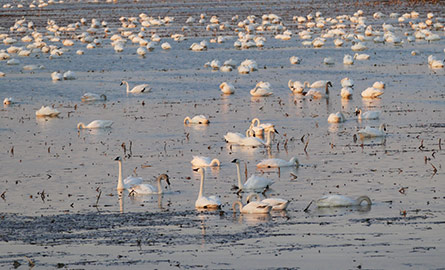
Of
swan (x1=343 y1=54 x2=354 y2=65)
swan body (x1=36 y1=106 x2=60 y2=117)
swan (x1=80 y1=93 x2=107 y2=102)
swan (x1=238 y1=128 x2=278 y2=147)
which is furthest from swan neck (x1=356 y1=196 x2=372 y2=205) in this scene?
swan (x1=343 y1=54 x2=354 y2=65)

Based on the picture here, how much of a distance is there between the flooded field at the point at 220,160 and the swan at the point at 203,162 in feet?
0.64

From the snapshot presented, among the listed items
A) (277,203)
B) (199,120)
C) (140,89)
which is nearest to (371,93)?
(199,120)

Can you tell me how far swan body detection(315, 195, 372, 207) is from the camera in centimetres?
1472

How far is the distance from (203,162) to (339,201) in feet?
14.1

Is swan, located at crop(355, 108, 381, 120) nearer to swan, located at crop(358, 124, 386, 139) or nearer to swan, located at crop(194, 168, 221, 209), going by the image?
swan, located at crop(358, 124, 386, 139)

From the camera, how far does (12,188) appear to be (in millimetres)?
17297

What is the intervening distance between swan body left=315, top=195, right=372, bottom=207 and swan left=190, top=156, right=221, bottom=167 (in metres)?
4.07

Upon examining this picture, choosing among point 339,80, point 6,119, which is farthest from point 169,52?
point 6,119

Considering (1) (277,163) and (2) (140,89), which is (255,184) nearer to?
(1) (277,163)

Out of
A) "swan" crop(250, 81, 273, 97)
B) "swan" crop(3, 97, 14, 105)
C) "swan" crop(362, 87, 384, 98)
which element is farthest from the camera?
"swan" crop(3, 97, 14, 105)

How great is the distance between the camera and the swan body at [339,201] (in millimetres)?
14719

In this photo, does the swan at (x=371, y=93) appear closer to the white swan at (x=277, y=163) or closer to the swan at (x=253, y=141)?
the swan at (x=253, y=141)

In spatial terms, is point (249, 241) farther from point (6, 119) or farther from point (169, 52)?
point (169, 52)

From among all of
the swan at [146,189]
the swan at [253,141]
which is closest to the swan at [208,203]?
the swan at [146,189]
